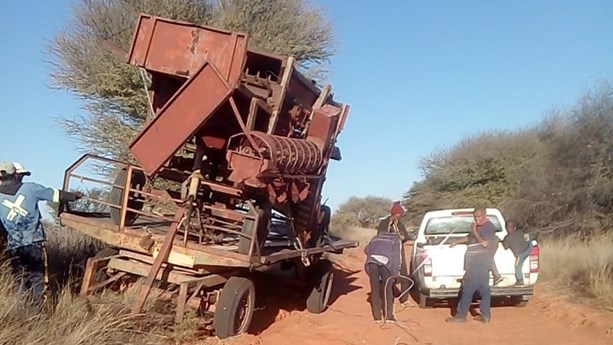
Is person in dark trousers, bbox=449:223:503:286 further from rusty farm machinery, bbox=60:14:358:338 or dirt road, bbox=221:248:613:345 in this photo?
rusty farm machinery, bbox=60:14:358:338

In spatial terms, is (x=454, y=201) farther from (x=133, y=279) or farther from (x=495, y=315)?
(x=133, y=279)

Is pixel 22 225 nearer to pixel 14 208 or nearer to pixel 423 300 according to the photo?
pixel 14 208

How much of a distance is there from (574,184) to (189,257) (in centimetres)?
1775

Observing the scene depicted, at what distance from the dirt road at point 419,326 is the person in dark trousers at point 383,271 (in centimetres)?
25

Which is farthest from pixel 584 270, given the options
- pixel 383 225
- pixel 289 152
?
pixel 289 152

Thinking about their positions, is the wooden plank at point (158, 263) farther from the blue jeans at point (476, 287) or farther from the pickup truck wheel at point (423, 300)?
the pickup truck wheel at point (423, 300)

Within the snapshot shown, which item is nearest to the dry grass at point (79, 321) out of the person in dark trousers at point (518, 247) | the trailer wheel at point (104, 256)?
the trailer wheel at point (104, 256)

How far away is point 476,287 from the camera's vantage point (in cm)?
1058

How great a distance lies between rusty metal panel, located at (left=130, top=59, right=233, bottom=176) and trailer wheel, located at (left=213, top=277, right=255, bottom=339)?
1625 mm

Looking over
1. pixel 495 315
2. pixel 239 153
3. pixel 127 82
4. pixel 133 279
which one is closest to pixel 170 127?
pixel 239 153

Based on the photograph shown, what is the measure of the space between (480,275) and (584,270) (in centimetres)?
358

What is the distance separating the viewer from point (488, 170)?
36000 mm

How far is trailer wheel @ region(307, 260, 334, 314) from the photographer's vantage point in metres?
11.3

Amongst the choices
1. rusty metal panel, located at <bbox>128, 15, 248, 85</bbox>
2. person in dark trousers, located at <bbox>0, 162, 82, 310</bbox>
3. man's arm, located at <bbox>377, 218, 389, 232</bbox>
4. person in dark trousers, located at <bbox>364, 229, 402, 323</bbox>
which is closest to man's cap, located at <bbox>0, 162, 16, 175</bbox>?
person in dark trousers, located at <bbox>0, 162, 82, 310</bbox>
